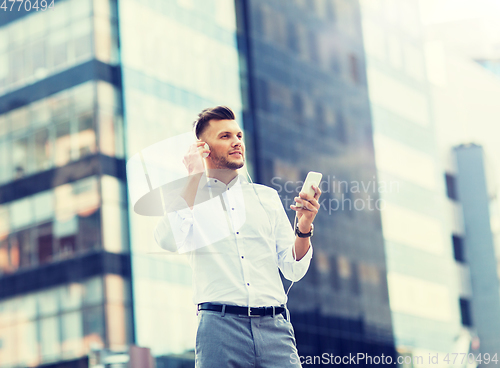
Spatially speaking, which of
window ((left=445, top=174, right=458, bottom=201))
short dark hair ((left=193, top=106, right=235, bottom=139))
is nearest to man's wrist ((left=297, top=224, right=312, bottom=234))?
short dark hair ((left=193, top=106, right=235, bottom=139))

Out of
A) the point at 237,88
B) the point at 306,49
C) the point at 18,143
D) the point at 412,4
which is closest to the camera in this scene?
the point at 18,143

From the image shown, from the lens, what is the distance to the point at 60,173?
2448 centimetres

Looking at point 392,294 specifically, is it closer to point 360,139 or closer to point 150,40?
point 360,139

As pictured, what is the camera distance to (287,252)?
3266 millimetres

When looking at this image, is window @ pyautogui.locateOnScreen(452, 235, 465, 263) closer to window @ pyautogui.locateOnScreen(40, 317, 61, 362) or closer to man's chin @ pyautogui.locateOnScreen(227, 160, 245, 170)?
window @ pyautogui.locateOnScreen(40, 317, 61, 362)

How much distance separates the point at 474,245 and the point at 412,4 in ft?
51.1

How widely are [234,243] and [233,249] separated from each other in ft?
0.10

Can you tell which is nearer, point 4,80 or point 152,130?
point 152,130

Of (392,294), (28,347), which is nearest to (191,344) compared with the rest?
(28,347)

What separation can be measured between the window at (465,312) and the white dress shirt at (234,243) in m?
43.7

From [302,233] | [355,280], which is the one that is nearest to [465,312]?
[355,280]

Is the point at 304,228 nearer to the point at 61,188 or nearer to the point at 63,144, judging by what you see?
the point at 61,188

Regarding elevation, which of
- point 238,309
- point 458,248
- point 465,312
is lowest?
point 238,309

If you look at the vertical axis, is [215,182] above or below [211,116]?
below
